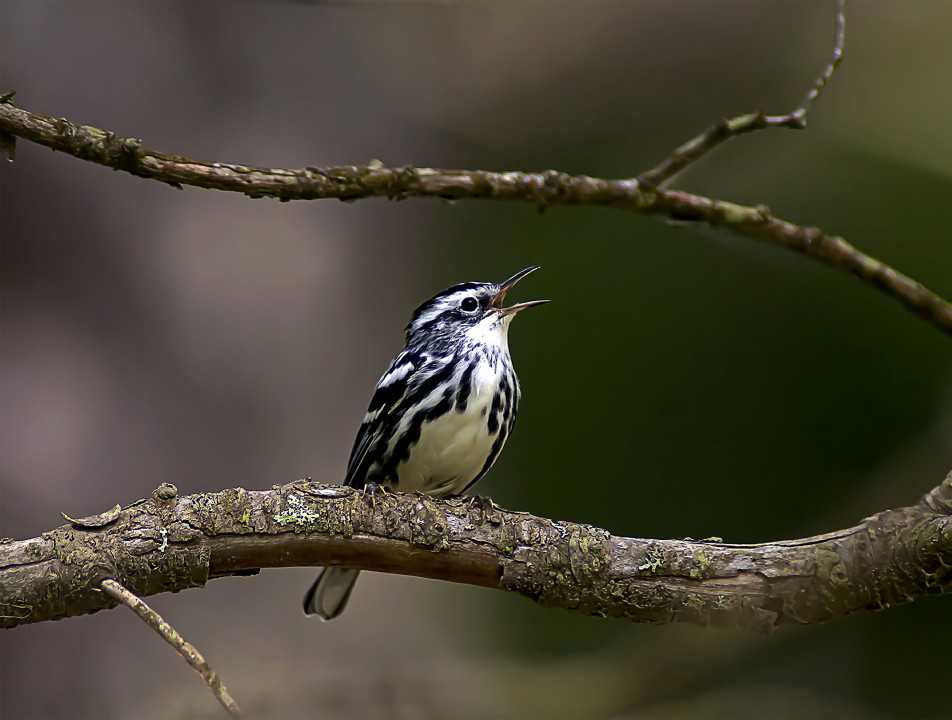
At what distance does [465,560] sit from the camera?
118 inches

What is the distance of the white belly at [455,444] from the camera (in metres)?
3.87

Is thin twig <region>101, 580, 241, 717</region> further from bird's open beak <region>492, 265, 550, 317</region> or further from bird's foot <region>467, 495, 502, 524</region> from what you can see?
bird's open beak <region>492, 265, 550, 317</region>

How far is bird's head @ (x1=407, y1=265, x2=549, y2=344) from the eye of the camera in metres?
4.23

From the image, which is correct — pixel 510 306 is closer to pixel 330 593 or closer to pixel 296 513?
pixel 330 593

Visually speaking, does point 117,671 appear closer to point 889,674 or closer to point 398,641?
point 398,641

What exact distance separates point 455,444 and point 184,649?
1.84m

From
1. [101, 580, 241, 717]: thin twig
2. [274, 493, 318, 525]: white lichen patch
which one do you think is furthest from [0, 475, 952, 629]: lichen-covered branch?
[101, 580, 241, 717]: thin twig

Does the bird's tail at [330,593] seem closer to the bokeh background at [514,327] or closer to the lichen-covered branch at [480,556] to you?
the bokeh background at [514,327]

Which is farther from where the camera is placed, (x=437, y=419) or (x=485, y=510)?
(x=437, y=419)

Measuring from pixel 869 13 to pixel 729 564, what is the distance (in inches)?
167

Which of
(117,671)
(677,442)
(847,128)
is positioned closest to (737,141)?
(847,128)

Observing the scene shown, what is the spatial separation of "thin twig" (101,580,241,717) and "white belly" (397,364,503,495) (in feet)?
5.35

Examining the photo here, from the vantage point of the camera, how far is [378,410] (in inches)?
157

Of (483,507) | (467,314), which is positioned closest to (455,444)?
(467,314)
